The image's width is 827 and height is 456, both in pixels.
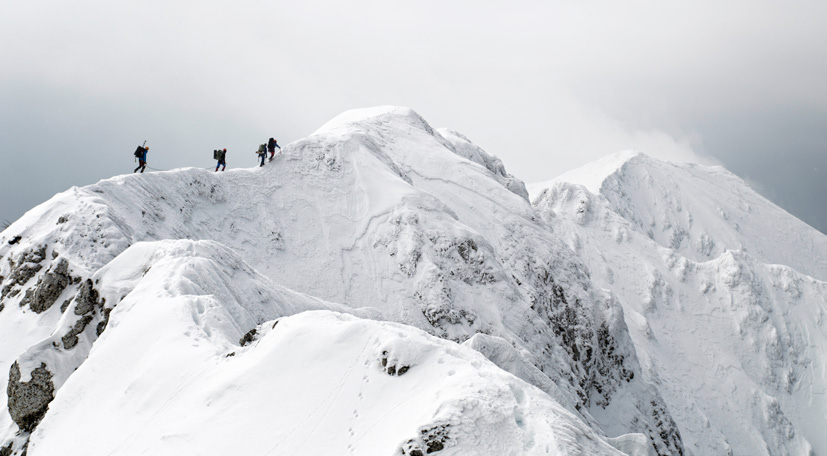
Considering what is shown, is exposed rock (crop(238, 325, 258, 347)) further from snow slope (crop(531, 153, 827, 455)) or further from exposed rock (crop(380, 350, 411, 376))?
snow slope (crop(531, 153, 827, 455))

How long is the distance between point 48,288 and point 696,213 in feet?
378

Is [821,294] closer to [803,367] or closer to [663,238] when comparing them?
Result: [803,367]

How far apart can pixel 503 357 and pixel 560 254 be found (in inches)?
855

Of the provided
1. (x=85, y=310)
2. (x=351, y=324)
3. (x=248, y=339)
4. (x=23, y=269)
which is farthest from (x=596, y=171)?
(x=351, y=324)

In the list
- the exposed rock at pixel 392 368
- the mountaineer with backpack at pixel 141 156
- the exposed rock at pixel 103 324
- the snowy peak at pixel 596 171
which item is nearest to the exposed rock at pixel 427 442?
the exposed rock at pixel 392 368

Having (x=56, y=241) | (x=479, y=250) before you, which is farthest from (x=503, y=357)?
Answer: (x=56, y=241)

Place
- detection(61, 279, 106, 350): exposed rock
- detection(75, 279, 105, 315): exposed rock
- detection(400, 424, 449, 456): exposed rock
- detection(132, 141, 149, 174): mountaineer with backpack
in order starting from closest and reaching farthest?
detection(400, 424, 449, 456): exposed rock → detection(61, 279, 106, 350): exposed rock → detection(75, 279, 105, 315): exposed rock → detection(132, 141, 149, 174): mountaineer with backpack

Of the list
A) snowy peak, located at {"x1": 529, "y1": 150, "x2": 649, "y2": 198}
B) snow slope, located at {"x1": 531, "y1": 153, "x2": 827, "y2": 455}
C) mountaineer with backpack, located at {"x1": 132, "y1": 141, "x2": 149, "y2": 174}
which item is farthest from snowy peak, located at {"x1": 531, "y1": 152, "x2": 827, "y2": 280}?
mountaineer with backpack, located at {"x1": 132, "y1": 141, "x2": 149, "y2": 174}

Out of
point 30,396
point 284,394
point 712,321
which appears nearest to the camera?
point 284,394

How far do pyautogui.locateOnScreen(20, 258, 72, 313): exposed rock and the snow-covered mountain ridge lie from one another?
8 cm

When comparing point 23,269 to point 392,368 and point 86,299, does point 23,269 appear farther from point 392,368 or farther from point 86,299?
point 392,368

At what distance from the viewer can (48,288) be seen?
2153 cm

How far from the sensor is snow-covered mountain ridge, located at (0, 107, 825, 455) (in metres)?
11.8

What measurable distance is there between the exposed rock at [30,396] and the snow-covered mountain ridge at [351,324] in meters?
0.06
